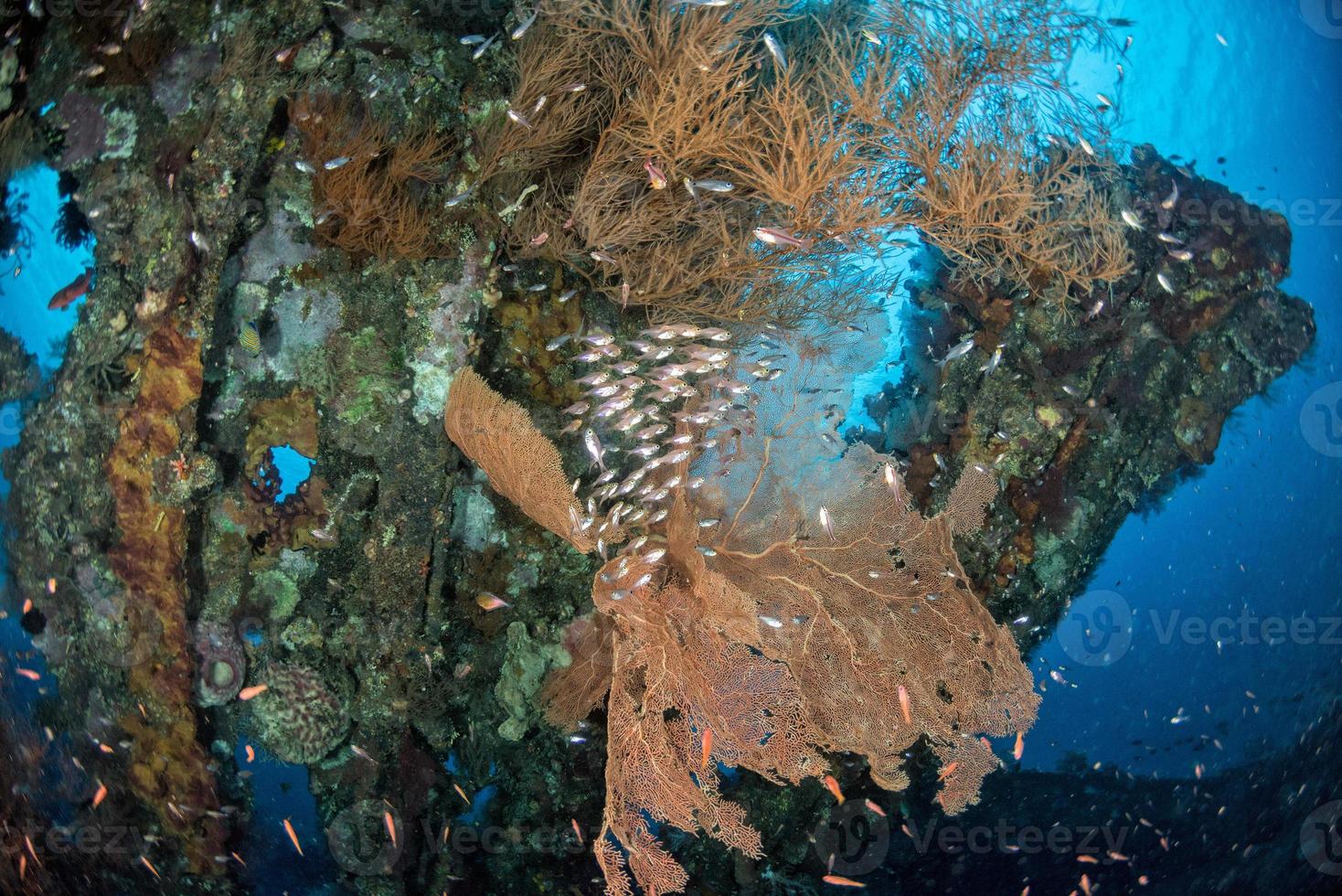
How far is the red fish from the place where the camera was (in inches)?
154

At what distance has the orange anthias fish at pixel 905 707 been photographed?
13.5 ft

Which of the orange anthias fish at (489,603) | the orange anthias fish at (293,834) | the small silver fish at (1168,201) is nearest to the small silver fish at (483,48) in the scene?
the orange anthias fish at (489,603)

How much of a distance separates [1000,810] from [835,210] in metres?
9.03

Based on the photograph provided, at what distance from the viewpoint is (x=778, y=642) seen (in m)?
3.95

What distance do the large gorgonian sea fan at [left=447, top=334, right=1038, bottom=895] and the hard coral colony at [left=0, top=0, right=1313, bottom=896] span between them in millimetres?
25

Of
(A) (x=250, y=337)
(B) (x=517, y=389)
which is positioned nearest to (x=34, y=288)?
(A) (x=250, y=337)

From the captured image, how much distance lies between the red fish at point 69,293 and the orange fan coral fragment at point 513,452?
2.42 meters

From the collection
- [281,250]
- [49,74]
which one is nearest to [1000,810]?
[281,250]

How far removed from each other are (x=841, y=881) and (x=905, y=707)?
14.3ft

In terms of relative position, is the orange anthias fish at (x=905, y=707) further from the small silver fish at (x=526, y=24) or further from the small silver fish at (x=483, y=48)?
the small silver fish at (x=483, y=48)

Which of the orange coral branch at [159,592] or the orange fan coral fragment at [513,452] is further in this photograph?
the orange coral branch at [159,592]

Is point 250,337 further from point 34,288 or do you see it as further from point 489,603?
point 489,603

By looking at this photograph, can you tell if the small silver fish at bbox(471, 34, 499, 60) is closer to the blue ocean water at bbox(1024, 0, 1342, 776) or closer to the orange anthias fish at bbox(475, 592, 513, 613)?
the orange anthias fish at bbox(475, 592, 513, 613)

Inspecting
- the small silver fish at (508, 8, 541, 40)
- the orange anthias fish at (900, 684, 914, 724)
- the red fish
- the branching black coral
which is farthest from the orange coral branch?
the orange anthias fish at (900, 684, 914, 724)
